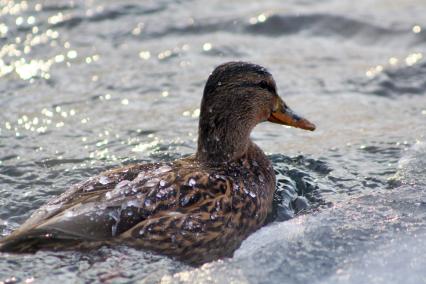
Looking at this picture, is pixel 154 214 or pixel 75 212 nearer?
pixel 75 212

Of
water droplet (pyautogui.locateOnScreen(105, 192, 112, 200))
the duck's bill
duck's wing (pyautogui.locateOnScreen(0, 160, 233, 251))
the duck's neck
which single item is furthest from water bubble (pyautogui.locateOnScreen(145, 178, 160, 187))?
the duck's bill

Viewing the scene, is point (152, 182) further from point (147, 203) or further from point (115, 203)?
point (115, 203)

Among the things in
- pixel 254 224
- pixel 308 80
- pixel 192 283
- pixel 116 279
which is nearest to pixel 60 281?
pixel 116 279

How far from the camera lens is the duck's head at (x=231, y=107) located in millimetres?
7590

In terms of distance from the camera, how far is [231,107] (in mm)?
7711

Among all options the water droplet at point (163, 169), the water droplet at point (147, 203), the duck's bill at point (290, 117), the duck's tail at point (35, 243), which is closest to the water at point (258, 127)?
the duck's tail at point (35, 243)

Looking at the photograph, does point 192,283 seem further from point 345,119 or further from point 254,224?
point 345,119

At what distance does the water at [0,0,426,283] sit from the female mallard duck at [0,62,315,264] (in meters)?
0.12

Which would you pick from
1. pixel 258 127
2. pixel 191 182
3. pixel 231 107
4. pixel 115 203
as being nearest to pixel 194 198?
pixel 191 182

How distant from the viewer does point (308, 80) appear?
1028 centimetres

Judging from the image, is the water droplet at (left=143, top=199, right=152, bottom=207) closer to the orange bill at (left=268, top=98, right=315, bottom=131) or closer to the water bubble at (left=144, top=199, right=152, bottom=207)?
the water bubble at (left=144, top=199, right=152, bottom=207)

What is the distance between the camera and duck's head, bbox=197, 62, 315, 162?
759 centimetres

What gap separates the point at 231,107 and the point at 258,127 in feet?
6.12

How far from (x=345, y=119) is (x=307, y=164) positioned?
1178 mm
